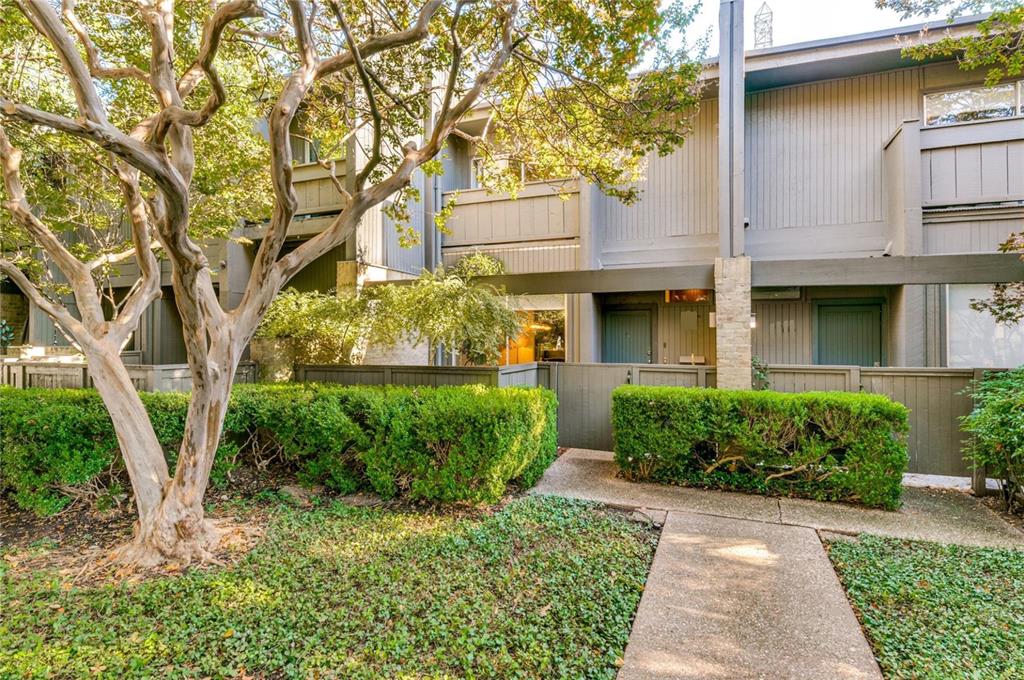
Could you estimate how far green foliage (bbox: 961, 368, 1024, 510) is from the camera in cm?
467

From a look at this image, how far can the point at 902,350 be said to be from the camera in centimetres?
811

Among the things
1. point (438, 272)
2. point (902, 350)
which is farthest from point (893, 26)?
point (438, 272)

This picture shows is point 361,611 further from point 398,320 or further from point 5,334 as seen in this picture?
point 5,334

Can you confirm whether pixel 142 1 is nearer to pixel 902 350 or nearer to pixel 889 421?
pixel 889 421

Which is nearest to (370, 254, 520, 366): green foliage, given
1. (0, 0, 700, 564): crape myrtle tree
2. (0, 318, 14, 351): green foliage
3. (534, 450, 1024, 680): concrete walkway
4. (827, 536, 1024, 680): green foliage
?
(0, 0, 700, 564): crape myrtle tree

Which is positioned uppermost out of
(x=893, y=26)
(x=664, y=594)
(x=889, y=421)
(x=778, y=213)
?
(x=893, y=26)

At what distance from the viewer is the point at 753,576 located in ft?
11.9

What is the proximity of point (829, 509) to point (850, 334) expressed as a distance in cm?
586

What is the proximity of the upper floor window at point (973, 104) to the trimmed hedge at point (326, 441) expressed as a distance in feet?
31.5

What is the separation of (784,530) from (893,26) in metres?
9.19

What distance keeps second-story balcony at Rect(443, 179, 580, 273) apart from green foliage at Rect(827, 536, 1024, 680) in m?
7.71

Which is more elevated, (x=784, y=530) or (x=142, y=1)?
(x=142, y=1)

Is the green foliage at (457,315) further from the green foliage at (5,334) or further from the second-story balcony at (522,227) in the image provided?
the green foliage at (5,334)

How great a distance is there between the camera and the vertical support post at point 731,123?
8.44m
